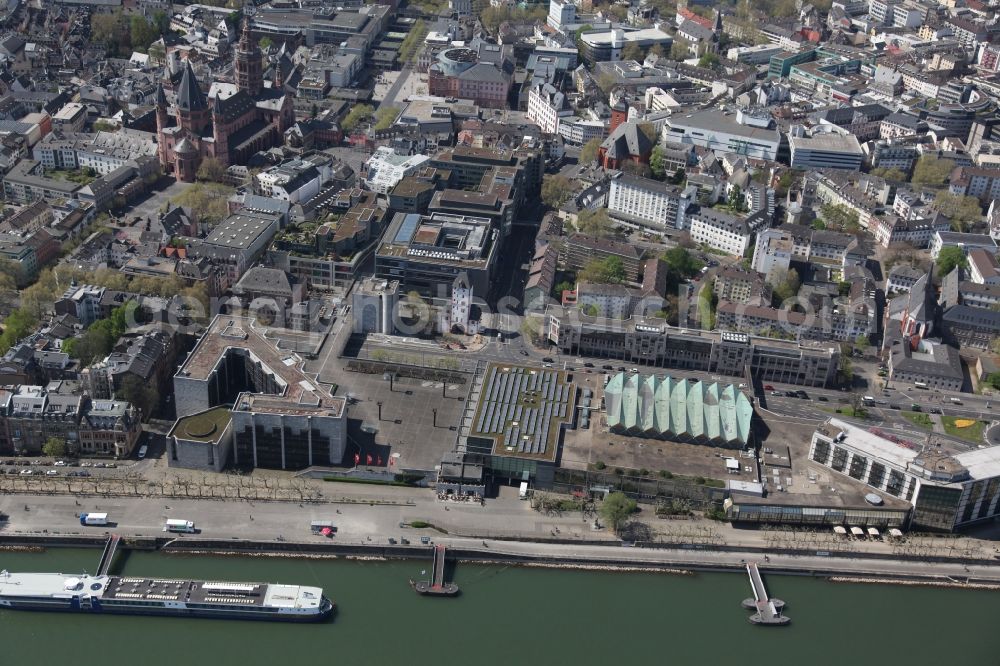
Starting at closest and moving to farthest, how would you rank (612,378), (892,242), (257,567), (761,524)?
(257,567) < (761,524) < (612,378) < (892,242)

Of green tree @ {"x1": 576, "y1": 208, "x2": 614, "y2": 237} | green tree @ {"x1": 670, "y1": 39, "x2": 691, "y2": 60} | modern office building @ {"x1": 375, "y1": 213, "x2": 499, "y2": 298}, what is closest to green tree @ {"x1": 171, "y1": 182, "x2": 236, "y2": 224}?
modern office building @ {"x1": 375, "y1": 213, "x2": 499, "y2": 298}

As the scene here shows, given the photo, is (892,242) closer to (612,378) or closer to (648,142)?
(648,142)

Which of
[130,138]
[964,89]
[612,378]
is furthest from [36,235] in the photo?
[964,89]

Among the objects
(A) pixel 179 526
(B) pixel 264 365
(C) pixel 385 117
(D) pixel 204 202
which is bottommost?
(A) pixel 179 526

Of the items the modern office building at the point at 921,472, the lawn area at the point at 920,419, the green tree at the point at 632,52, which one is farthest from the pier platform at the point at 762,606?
the green tree at the point at 632,52

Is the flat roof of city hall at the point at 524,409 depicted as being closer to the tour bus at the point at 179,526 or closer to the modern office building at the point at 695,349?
the modern office building at the point at 695,349

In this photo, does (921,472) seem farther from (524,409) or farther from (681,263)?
(681,263)

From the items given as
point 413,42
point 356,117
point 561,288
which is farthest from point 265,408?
point 413,42
